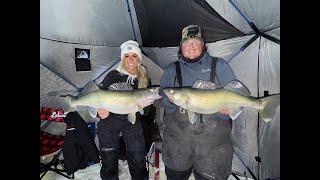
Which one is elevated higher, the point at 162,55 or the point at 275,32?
the point at 275,32

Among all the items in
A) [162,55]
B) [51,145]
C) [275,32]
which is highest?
[275,32]

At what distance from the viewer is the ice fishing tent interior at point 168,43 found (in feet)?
7.13

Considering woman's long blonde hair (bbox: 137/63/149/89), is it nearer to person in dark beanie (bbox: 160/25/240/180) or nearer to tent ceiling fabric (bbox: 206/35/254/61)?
person in dark beanie (bbox: 160/25/240/180)

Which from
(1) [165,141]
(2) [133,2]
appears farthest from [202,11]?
(1) [165,141]

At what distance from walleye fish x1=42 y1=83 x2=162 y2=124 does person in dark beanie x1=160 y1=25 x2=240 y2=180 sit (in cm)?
9

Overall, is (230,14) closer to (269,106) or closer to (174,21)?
(174,21)

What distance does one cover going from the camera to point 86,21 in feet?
7.38

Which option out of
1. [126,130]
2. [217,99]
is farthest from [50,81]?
[217,99]

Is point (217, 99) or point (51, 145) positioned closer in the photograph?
point (217, 99)

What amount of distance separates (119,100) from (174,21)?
1.57 feet

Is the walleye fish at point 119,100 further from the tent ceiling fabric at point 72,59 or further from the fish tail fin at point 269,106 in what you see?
the fish tail fin at point 269,106

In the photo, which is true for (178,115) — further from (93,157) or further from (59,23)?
(59,23)

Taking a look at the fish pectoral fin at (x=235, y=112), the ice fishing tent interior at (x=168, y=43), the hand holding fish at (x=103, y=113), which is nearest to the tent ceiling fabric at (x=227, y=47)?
the ice fishing tent interior at (x=168, y=43)

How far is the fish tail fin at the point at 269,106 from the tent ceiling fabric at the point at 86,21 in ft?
2.42
